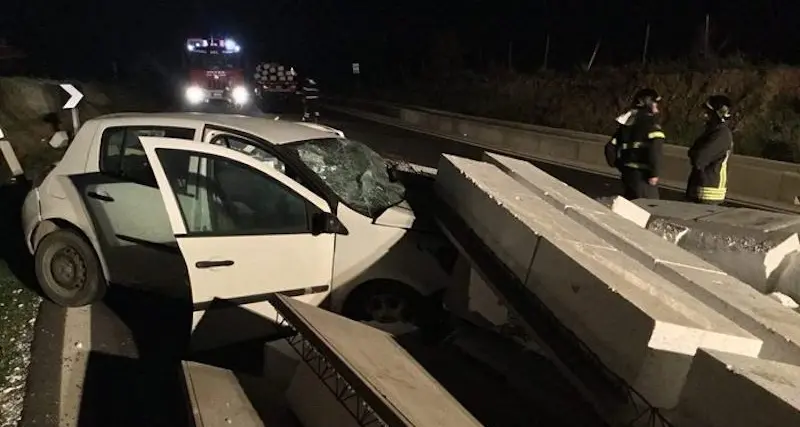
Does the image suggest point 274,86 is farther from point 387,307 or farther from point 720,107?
point 387,307

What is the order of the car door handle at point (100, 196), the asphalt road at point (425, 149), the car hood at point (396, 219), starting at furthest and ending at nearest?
the asphalt road at point (425, 149) → the car door handle at point (100, 196) → the car hood at point (396, 219)

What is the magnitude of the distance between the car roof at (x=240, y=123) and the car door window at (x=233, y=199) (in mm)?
518

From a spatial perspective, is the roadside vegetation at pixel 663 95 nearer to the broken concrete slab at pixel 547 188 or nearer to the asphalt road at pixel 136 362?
the broken concrete slab at pixel 547 188

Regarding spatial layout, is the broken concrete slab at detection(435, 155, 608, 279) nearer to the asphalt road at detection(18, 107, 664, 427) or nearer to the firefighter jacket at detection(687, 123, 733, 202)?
the asphalt road at detection(18, 107, 664, 427)

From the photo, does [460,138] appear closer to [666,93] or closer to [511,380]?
[666,93]

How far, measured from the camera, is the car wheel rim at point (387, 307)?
508 centimetres

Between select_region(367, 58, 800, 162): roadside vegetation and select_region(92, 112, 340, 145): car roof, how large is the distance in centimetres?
1093

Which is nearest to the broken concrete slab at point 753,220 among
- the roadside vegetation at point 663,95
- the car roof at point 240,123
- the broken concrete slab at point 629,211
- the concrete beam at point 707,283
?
the broken concrete slab at point 629,211

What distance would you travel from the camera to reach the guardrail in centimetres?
1204

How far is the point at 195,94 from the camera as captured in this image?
22.7 m

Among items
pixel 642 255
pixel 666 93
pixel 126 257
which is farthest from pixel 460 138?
pixel 642 255

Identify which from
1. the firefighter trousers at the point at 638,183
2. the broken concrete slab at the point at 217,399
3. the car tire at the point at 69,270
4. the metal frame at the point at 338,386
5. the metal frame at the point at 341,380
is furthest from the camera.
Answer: the firefighter trousers at the point at 638,183

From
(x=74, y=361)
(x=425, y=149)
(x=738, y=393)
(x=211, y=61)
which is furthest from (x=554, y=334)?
(x=211, y=61)

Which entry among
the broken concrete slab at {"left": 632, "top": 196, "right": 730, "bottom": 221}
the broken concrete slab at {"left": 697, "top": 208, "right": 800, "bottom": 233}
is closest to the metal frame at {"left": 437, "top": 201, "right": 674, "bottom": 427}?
the broken concrete slab at {"left": 632, "top": 196, "right": 730, "bottom": 221}
